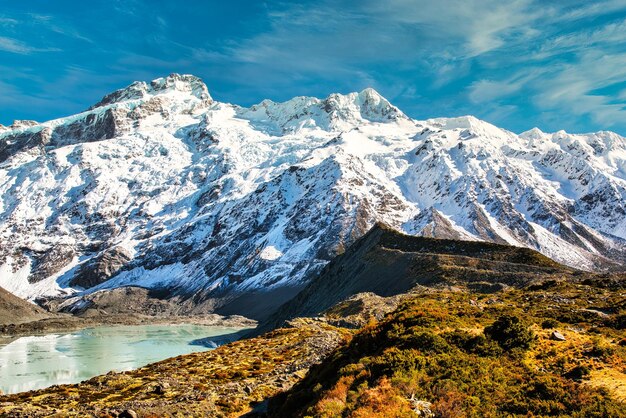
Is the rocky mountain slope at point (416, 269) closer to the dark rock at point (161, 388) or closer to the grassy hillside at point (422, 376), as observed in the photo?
the grassy hillside at point (422, 376)

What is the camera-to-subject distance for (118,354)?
155500mm

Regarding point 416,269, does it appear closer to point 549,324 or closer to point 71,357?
point 549,324

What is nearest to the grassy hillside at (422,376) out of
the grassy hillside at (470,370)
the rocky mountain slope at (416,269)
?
the grassy hillside at (470,370)

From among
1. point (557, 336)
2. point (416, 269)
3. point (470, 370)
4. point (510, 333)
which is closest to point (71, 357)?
point (416, 269)

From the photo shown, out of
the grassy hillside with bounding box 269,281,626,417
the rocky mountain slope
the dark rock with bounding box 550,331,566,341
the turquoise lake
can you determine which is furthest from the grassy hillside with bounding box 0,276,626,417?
the turquoise lake

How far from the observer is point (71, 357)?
150m

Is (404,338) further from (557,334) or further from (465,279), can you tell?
(465,279)

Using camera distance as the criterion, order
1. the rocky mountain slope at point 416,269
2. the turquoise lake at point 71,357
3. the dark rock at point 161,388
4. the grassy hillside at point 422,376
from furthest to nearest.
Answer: the turquoise lake at point 71,357, the rocky mountain slope at point 416,269, the dark rock at point 161,388, the grassy hillside at point 422,376

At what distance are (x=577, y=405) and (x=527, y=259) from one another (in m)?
87.4

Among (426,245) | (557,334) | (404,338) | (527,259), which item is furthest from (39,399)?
(426,245)

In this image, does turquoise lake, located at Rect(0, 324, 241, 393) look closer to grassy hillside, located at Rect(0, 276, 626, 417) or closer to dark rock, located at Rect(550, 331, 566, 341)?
grassy hillside, located at Rect(0, 276, 626, 417)

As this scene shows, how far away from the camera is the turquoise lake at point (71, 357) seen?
114 metres

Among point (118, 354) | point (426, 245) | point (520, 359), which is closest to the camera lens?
point (520, 359)

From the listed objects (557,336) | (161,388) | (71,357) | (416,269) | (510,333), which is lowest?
(71,357)
